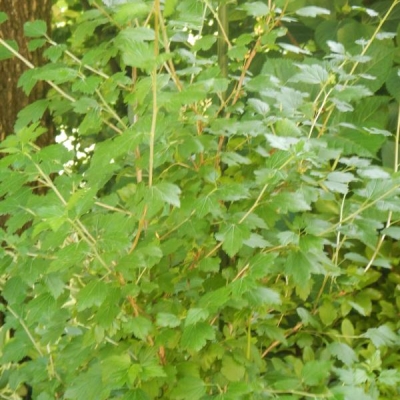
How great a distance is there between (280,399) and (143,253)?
32cm

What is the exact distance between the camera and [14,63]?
2.03 m

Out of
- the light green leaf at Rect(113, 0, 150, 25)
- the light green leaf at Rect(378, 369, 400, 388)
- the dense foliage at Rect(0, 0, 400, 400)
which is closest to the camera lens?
the light green leaf at Rect(113, 0, 150, 25)

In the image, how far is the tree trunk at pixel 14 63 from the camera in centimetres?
201

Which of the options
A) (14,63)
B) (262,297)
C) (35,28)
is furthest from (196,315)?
(14,63)

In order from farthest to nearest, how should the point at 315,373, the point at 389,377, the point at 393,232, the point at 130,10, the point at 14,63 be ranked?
the point at 14,63, the point at 393,232, the point at 389,377, the point at 315,373, the point at 130,10

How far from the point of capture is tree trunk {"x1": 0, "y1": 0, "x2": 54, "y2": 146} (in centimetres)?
201

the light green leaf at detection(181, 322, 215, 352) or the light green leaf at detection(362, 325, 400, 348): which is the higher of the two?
the light green leaf at detection(181, 322, 215, 352)

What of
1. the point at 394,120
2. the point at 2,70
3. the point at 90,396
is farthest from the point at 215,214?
the point at 2,70

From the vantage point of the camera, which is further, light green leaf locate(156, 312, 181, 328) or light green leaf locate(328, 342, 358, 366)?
light green leaf locate(328, 342, 358, 366)

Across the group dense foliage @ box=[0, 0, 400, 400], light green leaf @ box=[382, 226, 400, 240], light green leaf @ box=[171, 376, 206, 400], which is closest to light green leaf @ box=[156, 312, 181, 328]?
dense foliage @ box=[0, 0, 400, 400]

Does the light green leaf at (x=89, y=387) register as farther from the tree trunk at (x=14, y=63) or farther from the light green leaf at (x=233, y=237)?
the tree trunk at (x=14, y=63)

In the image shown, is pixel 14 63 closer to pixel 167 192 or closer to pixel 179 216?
pixel 179 216

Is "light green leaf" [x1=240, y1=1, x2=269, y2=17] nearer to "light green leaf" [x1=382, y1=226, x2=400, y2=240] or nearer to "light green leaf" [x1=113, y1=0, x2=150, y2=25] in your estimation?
"light green leaf" [x1=113, y1=0, x2=150, y2=25]

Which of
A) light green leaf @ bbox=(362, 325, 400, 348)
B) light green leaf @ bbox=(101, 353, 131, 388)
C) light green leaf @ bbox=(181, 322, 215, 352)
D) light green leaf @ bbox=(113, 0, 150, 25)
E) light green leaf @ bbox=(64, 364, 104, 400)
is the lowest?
light green leaf @ bbox=(362, 325, 400, 348)
